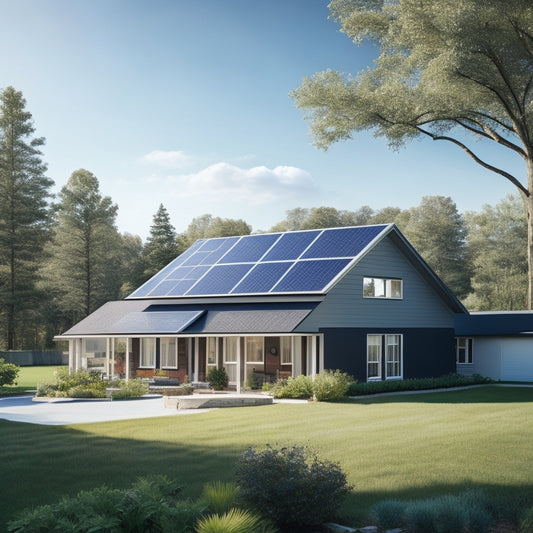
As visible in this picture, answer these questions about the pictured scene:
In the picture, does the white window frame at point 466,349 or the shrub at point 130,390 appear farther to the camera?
the white window frame at point 466,349

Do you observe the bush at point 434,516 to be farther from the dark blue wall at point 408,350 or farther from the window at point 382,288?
the window at point 382,288

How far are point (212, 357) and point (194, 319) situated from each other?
212cm

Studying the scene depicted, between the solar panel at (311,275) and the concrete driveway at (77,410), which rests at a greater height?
the solar panel at (311,275)

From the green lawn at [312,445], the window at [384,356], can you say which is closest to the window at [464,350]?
the window at [384,356]

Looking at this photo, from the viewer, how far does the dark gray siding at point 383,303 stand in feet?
81.8

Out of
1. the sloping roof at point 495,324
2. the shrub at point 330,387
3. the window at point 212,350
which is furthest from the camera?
the sloping roof at point 495,324

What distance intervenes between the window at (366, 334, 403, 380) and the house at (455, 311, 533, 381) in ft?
17.3

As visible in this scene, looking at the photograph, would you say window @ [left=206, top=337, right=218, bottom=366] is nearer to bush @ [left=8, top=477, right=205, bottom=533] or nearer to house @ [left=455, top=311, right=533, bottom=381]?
house @ [left=455, top=311, right=533, bottom=381]

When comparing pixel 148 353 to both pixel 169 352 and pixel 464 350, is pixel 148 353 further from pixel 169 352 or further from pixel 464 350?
pixel 464 350

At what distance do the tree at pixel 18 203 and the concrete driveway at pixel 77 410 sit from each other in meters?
30.2

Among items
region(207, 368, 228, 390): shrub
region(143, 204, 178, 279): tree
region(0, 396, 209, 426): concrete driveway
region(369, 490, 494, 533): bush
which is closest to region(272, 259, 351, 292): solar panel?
region(207, 368, 228, 390): shrub

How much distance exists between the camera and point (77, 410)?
816 inches

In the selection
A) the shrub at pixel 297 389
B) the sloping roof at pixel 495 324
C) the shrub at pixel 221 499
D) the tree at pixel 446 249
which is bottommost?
the shrub at pixel 297 389

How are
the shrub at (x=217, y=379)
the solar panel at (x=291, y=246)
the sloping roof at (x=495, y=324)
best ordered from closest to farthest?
the shrub at (x=217, y=379), the solar panel at (x=291, y=246), the sloping roof at (x=495, y=324)
